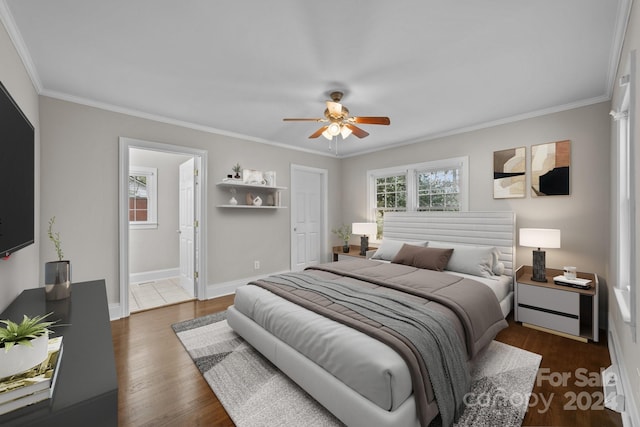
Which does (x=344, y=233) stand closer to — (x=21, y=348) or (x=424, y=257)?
(x=424, y=257)

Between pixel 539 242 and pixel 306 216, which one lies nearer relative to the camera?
pixel 539 242

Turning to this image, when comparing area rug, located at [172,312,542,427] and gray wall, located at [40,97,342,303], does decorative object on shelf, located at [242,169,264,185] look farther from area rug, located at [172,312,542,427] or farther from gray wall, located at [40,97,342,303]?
area rug, located at [172,312,542,427]

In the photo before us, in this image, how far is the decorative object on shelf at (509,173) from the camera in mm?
3510

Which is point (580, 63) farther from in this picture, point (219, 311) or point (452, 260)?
point (219, 311)

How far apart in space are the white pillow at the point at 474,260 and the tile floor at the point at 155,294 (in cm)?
368

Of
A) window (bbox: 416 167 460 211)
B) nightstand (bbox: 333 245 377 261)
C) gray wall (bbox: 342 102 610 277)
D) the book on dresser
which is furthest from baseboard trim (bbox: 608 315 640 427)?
nightstand (bbox: 333 245 377 261)

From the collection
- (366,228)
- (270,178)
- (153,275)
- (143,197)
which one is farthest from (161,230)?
(366,228)

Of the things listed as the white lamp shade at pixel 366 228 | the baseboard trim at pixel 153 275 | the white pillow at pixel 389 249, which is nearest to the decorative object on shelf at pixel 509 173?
the white pillow at pixel 389 249

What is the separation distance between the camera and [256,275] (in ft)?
15.2

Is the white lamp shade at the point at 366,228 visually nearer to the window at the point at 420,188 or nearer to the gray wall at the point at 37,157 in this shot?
the window at the point at 420,188

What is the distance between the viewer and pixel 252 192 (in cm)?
461

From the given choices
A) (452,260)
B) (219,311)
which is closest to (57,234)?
(219,311)

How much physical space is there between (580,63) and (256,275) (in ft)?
15.1

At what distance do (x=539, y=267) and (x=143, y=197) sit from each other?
6.20 m
